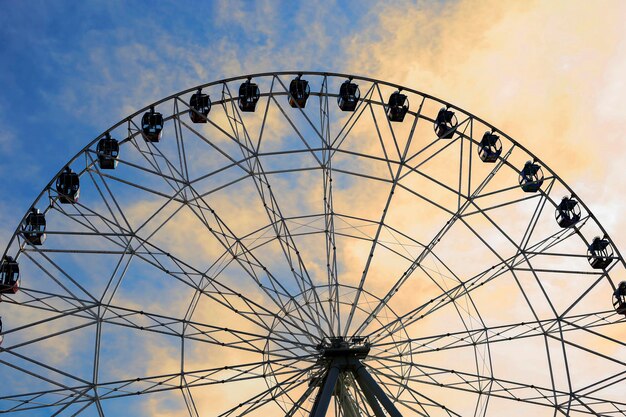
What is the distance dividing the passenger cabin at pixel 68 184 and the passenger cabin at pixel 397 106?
13983 mm

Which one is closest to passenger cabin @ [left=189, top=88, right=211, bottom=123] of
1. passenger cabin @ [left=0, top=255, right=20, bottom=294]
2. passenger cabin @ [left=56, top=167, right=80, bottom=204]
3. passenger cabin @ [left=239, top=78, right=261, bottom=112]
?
passenger cabin @ [left=239, top=78, right=261, bottom=112]

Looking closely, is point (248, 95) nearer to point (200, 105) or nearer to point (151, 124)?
point (200, 105)

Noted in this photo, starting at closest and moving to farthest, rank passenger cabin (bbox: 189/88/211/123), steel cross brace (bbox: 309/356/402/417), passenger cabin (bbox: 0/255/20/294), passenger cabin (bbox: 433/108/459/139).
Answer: steel cross brace (bbox: 309/356/402/417)
passenger cabin (bbox: 0/255/20/294)
passenger cabin (bbox: 189/88/211/123)
passenger cabin (bbox: 433/108/459/139)

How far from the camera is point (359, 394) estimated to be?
4025 cm

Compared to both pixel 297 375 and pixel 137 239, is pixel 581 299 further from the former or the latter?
pixel 137 239

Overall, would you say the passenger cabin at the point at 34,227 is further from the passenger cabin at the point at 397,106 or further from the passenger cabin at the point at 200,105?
the passenger cabin at the point at 397,106

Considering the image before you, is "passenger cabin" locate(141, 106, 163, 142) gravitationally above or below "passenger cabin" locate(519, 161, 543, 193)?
above

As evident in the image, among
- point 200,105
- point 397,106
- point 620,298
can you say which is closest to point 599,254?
point 620,298

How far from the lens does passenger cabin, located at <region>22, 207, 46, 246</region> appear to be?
40.6m

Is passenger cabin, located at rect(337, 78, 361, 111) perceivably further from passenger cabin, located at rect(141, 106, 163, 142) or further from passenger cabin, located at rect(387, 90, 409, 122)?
passenger cabin, located at rect(141, 106, 163, 142)

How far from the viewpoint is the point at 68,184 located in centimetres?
4134

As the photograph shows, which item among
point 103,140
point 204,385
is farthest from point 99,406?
point 103,140

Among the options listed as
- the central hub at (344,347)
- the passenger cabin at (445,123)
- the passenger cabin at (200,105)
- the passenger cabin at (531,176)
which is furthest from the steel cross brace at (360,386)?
the passenger cabin at (200,105)

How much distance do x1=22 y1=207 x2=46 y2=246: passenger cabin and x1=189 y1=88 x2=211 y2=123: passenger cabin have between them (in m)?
7.95
